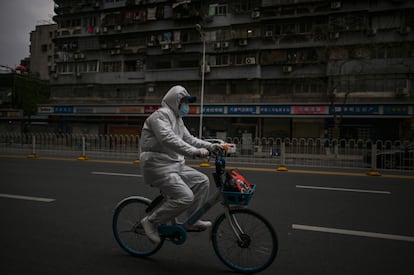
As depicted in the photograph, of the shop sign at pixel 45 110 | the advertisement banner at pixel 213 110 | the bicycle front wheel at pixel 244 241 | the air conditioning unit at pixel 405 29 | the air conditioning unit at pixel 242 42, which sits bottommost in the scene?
the bicycle front wheel at pixel 244 241

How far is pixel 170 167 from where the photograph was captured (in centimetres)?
305

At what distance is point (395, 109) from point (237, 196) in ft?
78.6

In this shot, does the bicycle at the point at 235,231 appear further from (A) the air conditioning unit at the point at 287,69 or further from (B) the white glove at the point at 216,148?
(A) the air conditioning unit at the point at 287,69

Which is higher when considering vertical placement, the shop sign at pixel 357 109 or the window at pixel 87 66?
the window at pixel 87 66

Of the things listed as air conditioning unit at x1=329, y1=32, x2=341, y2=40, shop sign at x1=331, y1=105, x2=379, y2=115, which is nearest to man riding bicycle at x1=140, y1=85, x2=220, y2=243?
shop sign at x1=331, y1=105, x2=379, y2=115

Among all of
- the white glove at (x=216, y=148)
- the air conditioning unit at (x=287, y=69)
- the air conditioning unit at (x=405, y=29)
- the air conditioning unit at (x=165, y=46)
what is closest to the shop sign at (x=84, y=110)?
the air conditioning unit at (x=165, y=46)

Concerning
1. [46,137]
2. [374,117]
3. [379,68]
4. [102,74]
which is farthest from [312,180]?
[102,74]

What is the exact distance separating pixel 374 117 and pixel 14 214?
24.4 m

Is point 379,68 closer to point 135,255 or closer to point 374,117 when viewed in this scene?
point 374,117

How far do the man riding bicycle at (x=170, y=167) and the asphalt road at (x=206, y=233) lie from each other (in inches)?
22.0

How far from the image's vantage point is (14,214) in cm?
473

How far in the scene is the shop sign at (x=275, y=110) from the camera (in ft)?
81.2

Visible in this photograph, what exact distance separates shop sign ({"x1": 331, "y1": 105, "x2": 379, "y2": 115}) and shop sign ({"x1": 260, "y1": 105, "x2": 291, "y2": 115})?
4021mm

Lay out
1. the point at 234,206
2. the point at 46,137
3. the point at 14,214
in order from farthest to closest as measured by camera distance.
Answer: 1. the point at 46,137
2. the point at 14,214
3. the point at 234,206
